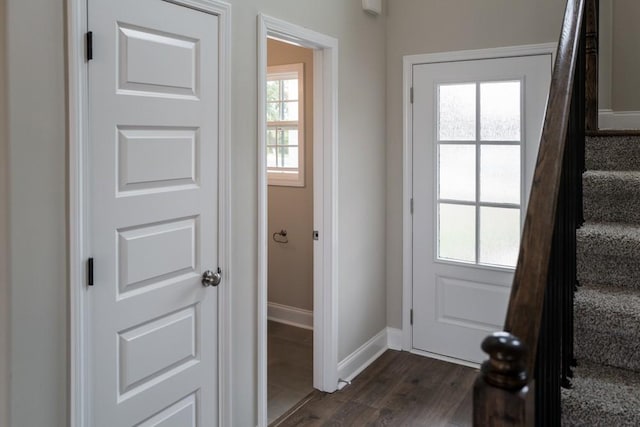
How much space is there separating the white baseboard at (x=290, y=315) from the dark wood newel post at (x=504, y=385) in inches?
141

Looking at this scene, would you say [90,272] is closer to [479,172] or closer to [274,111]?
[479,172]

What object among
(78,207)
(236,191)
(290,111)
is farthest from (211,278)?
(290,111)

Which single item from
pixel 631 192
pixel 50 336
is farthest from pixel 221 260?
pixel 631 192

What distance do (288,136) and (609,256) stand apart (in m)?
2.91

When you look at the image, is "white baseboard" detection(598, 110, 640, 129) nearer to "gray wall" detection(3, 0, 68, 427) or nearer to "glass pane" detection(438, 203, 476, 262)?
"glass pane" detection(438, 203, 476, 262)

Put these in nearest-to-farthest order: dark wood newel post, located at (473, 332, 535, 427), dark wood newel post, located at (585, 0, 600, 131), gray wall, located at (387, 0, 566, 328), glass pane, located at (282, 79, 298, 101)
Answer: dark wood newel post, located at (473, 332, 535, 427) → dark wood newel post, located at (585, 0, 600, 131) → gray wall, located at (387, 0, 566, 328) → glass pane, located at (282, 79, 298, 101)

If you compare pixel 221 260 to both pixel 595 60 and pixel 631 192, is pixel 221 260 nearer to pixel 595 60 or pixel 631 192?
pixel 631 192

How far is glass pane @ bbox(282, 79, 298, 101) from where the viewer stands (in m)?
4.39

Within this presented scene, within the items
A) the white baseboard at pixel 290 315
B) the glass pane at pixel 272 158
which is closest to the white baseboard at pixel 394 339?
the white baseboard at pixel 290 315

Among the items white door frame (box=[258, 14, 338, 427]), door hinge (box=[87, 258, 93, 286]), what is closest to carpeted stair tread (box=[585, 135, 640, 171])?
white door frame (box=[258, 14, 338, 427])

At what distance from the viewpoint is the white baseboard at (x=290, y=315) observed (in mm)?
4492

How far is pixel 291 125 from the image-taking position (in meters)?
4.42

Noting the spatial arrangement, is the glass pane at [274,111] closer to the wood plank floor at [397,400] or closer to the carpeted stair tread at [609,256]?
the wood plank floor at [397,400]

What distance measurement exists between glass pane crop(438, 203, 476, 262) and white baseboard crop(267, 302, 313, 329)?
130cm
